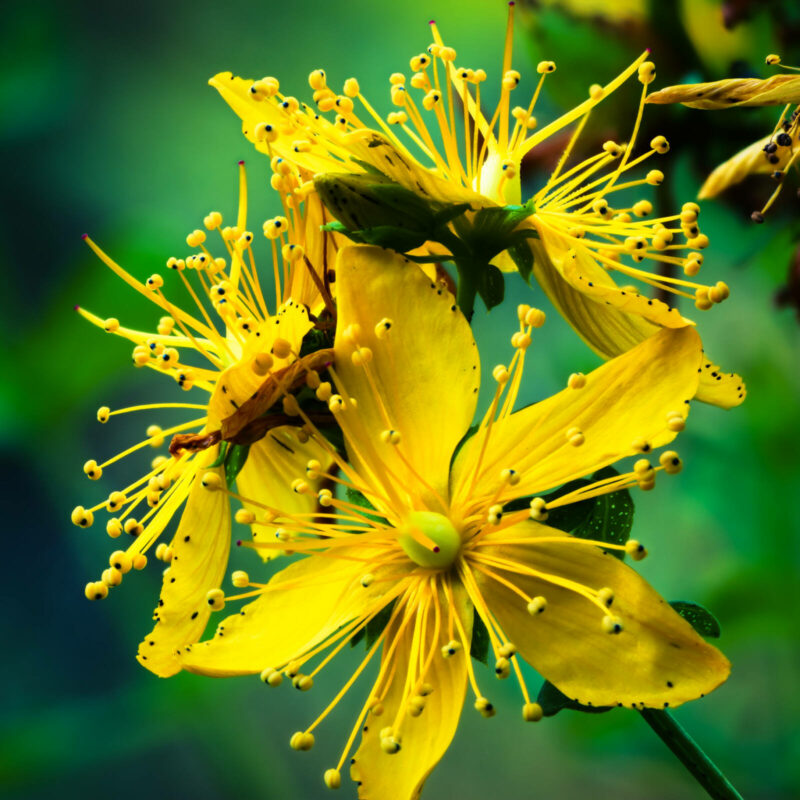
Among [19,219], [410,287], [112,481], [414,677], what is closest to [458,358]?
[410,287]

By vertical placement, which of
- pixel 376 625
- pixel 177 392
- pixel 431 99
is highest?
pixel 431 99

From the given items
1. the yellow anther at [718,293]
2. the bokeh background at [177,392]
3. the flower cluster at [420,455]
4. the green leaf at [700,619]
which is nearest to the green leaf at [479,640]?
the flower cluster at [420,455]

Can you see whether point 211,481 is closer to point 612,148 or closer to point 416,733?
point 416,733

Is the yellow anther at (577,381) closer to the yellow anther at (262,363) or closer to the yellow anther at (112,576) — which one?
the yellow anther at (262,363)

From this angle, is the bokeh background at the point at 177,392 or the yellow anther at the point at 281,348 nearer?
the yellow anther at the point at 281,348

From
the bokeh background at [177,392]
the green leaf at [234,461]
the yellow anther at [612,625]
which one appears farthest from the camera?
the bokeh background at [177,392]

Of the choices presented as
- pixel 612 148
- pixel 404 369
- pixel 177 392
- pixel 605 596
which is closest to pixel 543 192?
pixel 612 148

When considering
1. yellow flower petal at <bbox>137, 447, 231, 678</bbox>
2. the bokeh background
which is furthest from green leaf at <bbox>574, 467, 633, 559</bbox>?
the bokeh background
